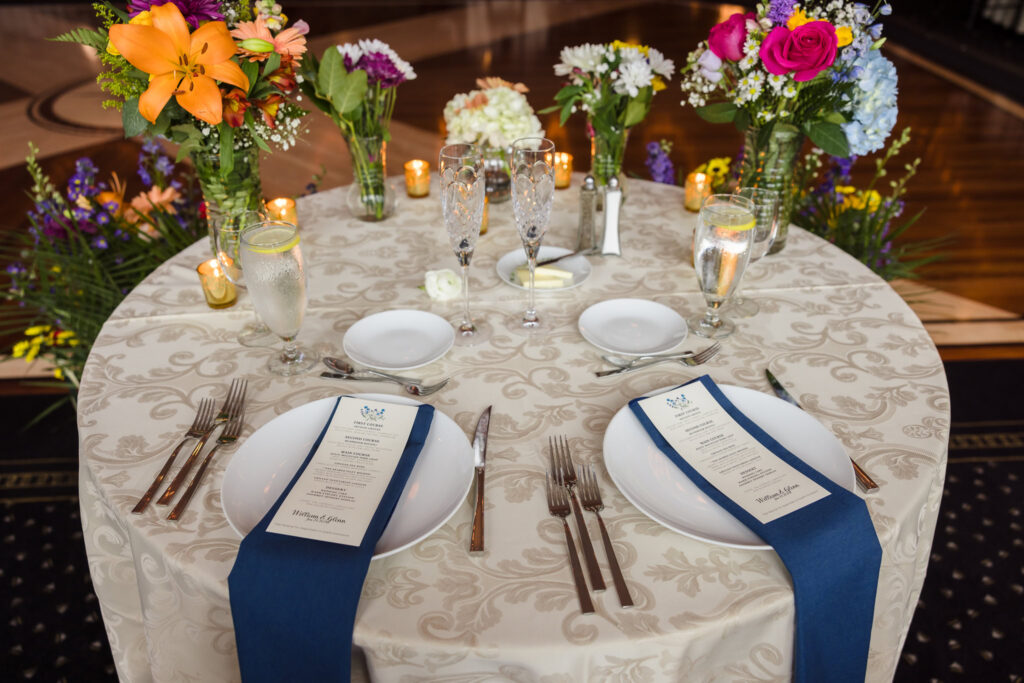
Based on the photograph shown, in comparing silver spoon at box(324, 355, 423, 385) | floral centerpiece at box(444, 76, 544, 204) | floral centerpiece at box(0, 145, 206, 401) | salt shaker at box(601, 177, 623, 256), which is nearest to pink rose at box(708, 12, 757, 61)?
salt shaker at box(601, 177, 623, 256)

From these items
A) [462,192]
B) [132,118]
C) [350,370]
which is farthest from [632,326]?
[132,118]

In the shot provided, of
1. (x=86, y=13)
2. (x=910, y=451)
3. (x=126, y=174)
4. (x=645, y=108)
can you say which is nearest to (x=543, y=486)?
(x=910, y=451)

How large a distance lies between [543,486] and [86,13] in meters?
9.37

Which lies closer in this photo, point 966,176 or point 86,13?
point 966,176

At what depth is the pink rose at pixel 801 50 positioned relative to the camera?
4.04ft

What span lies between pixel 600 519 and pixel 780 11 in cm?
94

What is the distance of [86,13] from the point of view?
26.9 ft

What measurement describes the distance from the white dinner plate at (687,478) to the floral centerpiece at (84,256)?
5.59 ft

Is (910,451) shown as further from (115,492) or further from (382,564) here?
(115,492)

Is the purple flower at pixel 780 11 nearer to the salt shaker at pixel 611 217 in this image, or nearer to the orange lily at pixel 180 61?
the salt shaker at pixel 611 217

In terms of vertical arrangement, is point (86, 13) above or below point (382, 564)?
below

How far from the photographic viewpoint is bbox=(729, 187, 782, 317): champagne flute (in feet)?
4.39

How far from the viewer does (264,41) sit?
125 centimetres

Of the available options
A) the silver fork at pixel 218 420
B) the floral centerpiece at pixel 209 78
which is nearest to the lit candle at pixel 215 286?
the floral centerpiece at pixel 209 78
